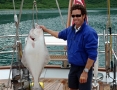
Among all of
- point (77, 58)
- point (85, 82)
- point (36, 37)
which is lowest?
point (85, 82)

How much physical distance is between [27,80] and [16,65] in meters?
0.50

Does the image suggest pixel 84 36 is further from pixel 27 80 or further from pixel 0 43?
pixel 0 43

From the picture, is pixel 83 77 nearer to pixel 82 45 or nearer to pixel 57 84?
pixel 82 45

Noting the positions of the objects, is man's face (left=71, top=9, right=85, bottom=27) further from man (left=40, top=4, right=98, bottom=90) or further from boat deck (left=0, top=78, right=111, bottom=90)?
boat deck (left=0, top=78, right=111, bottom=90)

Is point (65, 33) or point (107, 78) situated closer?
point (65, 33)

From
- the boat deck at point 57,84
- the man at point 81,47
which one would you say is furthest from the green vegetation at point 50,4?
the man at point 81,47

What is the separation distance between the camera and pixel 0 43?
19.5 metres

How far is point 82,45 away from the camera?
3.89 meters

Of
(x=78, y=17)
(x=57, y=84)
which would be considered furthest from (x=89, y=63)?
(x=57, y=84)

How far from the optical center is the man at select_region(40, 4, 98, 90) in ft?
12.5

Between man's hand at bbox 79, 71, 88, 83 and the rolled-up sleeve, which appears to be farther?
man's hand at bbox 79, 71, 88, 83

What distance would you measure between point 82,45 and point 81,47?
0.11 ft

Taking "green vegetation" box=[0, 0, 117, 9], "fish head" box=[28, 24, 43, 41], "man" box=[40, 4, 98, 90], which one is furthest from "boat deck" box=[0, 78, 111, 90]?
"green vegetation" box=[0, 0, 117, 9]

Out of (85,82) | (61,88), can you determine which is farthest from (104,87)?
(85,82)
